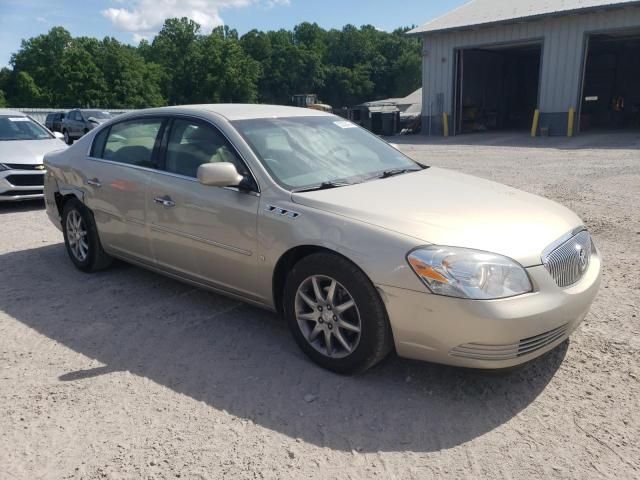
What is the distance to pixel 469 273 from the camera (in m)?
2.78

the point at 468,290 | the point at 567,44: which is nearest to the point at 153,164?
the point at 468,290

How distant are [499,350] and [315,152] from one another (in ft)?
6.47

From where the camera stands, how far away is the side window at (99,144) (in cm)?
507

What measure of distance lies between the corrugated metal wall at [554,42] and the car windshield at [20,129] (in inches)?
746

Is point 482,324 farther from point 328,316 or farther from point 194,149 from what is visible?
point 194,149

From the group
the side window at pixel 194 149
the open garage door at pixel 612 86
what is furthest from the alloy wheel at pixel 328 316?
the open garage door at pixel 612 86

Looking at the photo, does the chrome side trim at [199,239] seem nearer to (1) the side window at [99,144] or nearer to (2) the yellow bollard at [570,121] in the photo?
(1) the side window at [99,144]

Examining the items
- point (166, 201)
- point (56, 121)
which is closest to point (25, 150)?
point (166, 201)

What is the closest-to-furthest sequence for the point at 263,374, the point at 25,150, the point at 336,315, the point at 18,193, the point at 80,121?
the point at 336,315
the point at 263,374
the point at 18,193
the point at 25,150
the point at 80,121

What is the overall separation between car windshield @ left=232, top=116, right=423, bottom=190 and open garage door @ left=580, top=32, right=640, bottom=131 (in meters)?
25.9

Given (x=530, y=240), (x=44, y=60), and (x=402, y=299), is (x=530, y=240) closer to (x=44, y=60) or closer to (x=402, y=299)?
(x=402, y=299)

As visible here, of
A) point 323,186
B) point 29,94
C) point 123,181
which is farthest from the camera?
point 29,94

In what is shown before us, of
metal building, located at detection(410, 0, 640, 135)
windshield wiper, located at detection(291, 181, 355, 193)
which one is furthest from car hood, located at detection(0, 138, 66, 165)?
metal building, located at detection(410, 0, 640, 135)

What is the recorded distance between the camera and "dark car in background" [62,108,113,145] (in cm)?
2456
